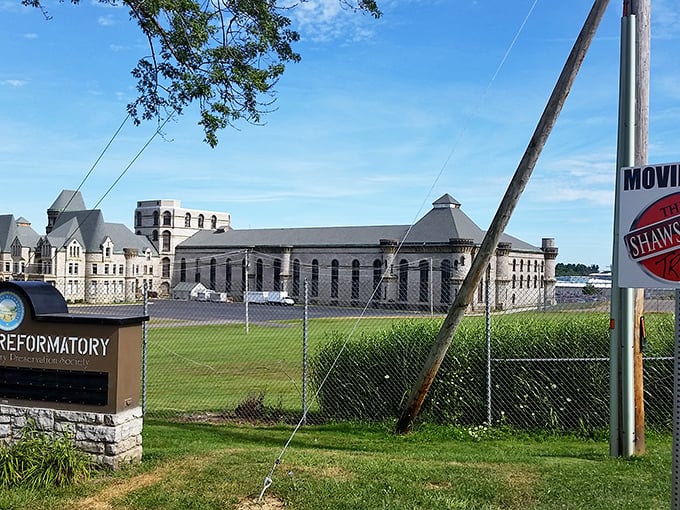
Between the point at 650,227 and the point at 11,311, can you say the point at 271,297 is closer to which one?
the point at 11,311

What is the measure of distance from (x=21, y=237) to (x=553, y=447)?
89.9 m

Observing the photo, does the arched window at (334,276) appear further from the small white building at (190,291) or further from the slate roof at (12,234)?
the slate roof at (12,234)

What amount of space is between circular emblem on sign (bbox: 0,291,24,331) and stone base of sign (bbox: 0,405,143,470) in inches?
36.6

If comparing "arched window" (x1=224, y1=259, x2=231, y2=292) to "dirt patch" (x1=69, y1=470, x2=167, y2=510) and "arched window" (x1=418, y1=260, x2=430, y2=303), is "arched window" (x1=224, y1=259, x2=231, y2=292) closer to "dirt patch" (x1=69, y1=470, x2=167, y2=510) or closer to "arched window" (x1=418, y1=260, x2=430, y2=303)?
"arched window" (x1=418, y1=260, x2=430, y2=303)

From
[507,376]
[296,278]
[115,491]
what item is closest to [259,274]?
[296,278]

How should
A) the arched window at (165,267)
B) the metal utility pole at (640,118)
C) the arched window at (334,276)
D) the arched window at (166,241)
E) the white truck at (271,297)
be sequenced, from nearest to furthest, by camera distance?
1. the metal utility pole at (640,118)
2. the white truck at (271,297)
3. the arched window at (334,276)
4. the arched window at (165,267)
5. the arched window at (166,241)

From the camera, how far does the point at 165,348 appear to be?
23.7 meters

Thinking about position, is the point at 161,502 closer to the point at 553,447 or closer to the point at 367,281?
the point at 553,447

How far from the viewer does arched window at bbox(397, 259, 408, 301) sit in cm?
6738

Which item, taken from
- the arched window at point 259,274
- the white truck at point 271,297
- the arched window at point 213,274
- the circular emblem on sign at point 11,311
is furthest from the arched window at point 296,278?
the circular emblem on sign at point 11,311

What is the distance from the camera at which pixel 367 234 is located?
7475 centimetres

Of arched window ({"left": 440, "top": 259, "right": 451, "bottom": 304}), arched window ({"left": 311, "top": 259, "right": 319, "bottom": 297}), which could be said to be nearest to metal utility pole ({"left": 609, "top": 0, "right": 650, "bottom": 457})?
arched window ({"left": 440, "top": 259, "right": 451, "bottom": 304})

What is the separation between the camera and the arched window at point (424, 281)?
2544 inches

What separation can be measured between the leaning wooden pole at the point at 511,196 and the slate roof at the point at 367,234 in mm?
52908
